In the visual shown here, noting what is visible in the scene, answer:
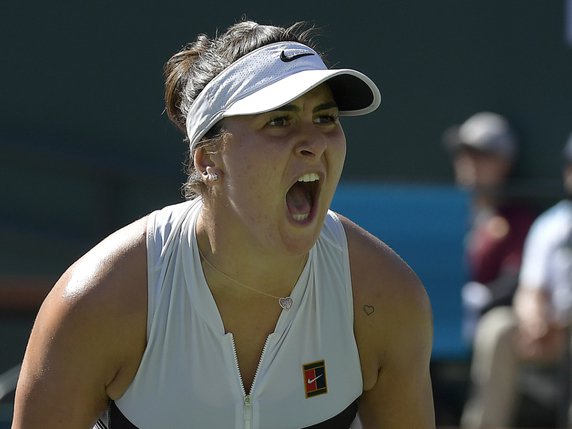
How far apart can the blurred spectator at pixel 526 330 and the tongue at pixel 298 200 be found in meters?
2.89

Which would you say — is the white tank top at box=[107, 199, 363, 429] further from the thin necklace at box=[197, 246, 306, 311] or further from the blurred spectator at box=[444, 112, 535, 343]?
the blurred spectator at box=[444, 112, 535, 343]

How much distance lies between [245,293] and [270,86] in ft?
1.62

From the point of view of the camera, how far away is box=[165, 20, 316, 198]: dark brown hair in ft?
8.82

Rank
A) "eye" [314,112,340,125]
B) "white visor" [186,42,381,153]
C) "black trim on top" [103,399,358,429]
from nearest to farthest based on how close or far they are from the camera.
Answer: "white visor" [186,42,381,153]
"eye" [314,112,340,125]
"black trim on top" [103,399,358,429]

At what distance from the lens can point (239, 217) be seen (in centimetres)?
265

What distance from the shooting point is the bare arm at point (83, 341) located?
8.61ft

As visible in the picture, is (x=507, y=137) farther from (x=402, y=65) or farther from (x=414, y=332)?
(x=414, y=332)

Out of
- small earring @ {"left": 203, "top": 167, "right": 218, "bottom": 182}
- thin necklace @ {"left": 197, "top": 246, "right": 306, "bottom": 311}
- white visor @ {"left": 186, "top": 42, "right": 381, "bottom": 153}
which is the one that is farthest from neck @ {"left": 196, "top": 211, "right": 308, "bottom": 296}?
white visor @ {"left": 186, "top": 42, "right": 381, "bottom": 153}

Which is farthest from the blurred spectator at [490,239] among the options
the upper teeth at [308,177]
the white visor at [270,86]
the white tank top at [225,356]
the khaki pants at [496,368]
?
the upper teeth at [308,177]

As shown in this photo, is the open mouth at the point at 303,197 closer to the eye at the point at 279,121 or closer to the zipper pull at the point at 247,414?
the eye at the point at 279,121

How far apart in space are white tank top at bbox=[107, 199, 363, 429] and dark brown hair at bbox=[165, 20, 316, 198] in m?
0.20

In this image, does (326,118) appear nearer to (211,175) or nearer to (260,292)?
(211,175)

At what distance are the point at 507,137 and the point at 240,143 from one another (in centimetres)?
377

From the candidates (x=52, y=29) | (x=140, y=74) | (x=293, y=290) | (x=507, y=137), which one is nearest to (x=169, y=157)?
(x=140, y=74)
